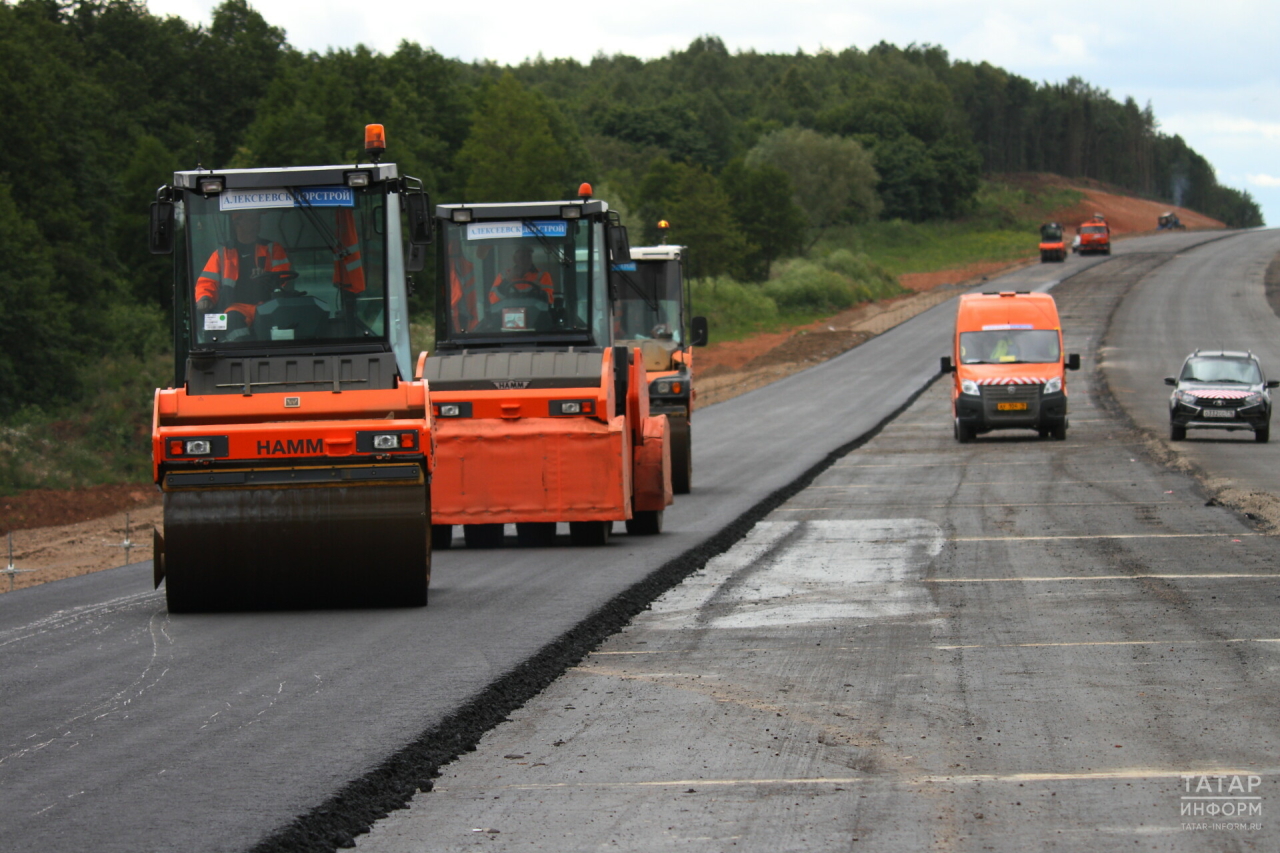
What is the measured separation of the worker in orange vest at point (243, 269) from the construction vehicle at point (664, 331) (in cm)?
1064

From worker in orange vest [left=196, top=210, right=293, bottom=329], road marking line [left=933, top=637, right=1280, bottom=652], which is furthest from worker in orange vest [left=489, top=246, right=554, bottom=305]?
road marking line [left=933, top=637, right=1280, bottom=652]

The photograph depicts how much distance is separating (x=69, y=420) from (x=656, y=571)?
30.8 m

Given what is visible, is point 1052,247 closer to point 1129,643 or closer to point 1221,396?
point 1221,396

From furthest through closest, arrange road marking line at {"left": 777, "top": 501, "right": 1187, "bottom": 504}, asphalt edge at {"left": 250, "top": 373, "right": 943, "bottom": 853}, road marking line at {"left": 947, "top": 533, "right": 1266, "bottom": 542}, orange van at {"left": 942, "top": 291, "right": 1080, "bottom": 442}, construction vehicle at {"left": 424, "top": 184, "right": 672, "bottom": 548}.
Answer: orange van at {"left": 942, "top": 291, "right": 1080, "bottom": 442} < road marking line at {"left": 777, "top": 501, "right": 1187, "bottom": 504} < road marking line at {"left": 947, "top": 533, "right": 1266, "bottom": 542} < construction vehicle at {"left": 424, "top": 184, "right": 672, "bottom": 548} < asphalt edge at {"left": 250, "top": 373, "right": 943, "bottom": 853}

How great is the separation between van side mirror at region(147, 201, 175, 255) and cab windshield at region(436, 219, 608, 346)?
5010mm

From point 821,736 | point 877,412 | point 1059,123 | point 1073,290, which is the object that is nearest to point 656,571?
point 821,736

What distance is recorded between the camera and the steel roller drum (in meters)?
10.7

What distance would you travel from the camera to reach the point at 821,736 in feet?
23.8

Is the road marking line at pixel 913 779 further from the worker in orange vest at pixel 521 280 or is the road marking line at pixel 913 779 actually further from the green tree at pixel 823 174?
the green tree at pixel 823 174

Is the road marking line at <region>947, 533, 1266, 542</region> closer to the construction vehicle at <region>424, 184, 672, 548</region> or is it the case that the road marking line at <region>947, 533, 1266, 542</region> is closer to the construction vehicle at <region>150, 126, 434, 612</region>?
the construction vehicle at <region>424, 184, 672, 548</region>

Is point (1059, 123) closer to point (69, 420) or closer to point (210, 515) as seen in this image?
point (69, 420)

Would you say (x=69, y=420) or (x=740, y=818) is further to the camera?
(x=69, y=420)

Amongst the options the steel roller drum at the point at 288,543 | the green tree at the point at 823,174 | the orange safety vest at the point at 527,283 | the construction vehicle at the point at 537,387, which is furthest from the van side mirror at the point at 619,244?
the green tree at the point at 823,174

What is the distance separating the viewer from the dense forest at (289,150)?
47.0 m
